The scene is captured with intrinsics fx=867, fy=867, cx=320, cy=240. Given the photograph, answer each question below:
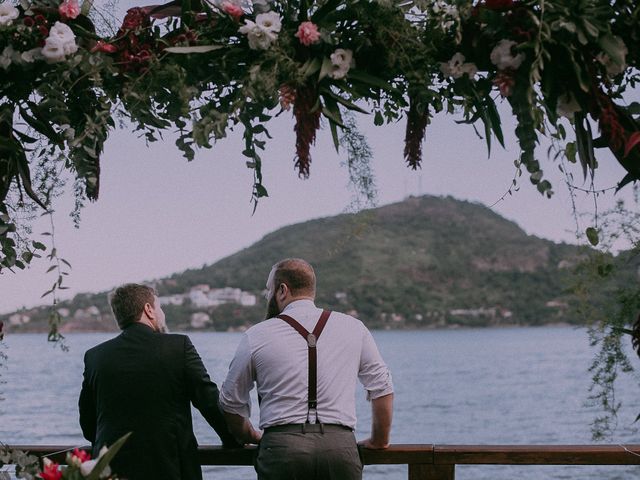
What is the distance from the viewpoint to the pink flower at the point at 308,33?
88.2 inches

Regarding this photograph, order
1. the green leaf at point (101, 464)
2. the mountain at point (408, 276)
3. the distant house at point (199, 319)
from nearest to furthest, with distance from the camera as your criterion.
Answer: the green leaf at point (101, 464) < the mountain at point (408, 276) < the distant house at point (199, 319)

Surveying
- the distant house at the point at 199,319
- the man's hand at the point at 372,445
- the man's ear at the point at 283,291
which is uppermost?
the man's ear at the point at 283,291

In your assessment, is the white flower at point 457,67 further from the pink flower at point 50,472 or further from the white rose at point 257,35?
the pink flower at point 50,472

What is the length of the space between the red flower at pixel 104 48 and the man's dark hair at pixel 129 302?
0.90m

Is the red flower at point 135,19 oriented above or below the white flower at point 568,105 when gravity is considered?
above

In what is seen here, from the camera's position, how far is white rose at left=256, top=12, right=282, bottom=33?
88.4 inches

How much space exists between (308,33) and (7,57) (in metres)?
0.82

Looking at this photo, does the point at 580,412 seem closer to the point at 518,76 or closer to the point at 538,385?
the point at 538,385

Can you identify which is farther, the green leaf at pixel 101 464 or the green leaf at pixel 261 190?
the green leaf at pixel 261 190

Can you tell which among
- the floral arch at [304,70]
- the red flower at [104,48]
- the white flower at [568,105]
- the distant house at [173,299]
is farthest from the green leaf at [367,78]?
the distant house at [173,299]

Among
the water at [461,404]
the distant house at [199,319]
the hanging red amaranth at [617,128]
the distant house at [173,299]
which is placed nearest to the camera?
the hanging red amaranth at [617,128]

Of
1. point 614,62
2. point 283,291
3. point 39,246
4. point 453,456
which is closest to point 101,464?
point 39,246

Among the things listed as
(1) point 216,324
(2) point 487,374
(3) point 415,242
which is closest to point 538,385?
(2) point 487,374

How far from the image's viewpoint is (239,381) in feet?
9.11
